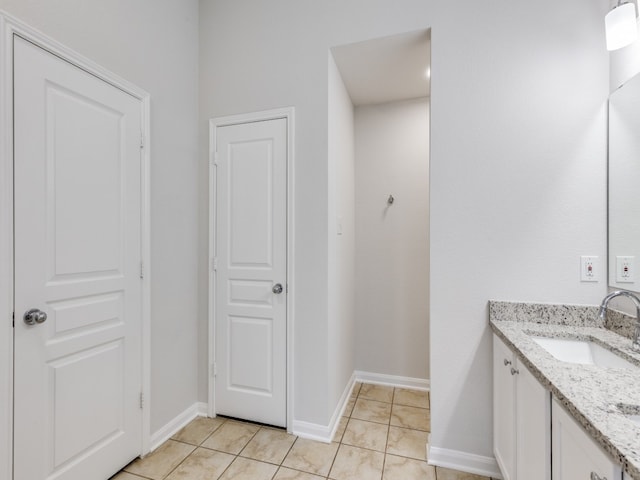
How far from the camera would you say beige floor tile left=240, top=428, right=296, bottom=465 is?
1843 mm

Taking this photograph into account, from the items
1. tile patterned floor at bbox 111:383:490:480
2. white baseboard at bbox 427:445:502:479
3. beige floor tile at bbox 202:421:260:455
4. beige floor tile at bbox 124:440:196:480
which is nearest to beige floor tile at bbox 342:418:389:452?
tile patterned floor at bbox 111:383:490:480

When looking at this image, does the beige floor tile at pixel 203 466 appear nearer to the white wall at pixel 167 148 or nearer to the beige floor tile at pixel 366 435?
the white wall at pixel 167 148

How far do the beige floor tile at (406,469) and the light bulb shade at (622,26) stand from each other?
231cm

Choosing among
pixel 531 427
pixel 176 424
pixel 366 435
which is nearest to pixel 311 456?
pixel 366 435

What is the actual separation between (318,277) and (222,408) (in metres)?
1.20

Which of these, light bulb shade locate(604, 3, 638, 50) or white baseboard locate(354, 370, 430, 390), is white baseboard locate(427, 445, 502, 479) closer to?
white baseboard locate(354, 370, 430, 390)

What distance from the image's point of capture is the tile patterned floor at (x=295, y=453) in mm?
1709

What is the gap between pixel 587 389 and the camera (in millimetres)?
931

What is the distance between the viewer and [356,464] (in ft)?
5.86

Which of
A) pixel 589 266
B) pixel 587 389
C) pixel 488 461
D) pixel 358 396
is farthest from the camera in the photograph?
pixel 358 396

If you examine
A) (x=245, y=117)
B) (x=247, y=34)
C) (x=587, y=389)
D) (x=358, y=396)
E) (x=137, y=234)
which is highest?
(x=247, y=34)

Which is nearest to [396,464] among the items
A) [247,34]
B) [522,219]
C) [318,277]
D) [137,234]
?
[318,277]

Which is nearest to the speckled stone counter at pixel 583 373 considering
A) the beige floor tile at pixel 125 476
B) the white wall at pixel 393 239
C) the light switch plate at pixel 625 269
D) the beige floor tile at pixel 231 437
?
the light switch plate at pixel 625 269

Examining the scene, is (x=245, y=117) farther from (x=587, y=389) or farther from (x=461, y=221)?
(x=587, y=389)
